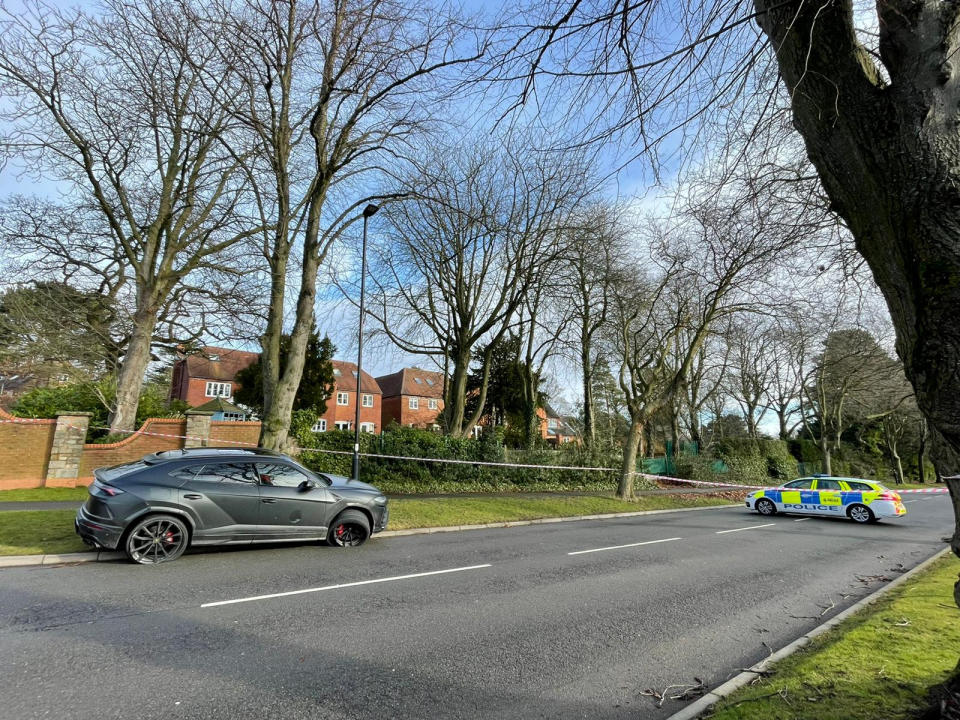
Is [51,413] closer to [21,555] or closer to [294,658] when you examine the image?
[21,555]

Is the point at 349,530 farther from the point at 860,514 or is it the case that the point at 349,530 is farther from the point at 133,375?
the point at 860,514

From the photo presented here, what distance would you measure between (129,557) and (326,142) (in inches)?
405

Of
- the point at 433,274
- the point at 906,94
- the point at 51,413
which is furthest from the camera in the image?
the point at 433,274

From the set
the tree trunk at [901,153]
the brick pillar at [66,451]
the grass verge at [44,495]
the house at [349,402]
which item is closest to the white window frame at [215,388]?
the house at [349,402]

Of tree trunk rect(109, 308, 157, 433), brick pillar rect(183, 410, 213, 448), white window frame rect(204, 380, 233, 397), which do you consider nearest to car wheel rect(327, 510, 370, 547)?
brick pillar rect(183, 410, 213, 448)

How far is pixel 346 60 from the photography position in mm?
10852

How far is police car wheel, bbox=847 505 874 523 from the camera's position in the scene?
15798 mm

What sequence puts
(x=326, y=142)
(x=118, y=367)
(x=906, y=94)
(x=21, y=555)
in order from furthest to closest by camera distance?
(x=118, y=367) < (x=326, y=142) < (x=21, y=555) < (x=906, y=94)

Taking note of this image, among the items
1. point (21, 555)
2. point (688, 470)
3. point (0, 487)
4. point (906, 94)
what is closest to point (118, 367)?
point (0, 487)

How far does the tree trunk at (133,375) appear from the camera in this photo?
16.5 m

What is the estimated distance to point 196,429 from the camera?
16.1 metres

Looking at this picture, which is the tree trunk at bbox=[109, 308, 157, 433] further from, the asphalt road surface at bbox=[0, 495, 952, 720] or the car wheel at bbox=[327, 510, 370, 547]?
the car wheel at bbox=[327, 510, 370, 547]

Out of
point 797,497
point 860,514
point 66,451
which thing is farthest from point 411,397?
point 860,514

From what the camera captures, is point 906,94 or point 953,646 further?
point 953,646
